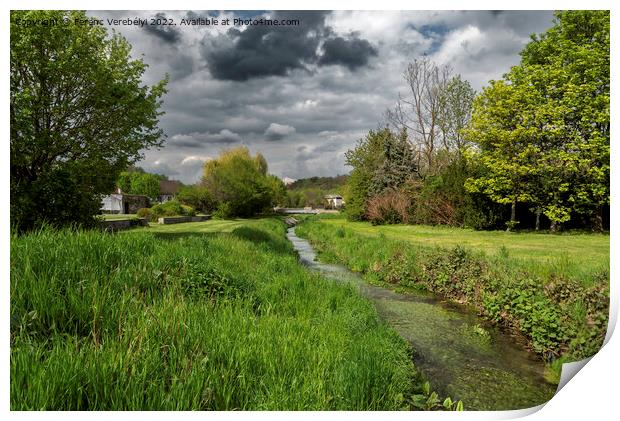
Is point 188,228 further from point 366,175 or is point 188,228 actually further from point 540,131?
point 366,175

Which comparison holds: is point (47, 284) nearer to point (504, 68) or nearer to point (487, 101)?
point (504, 68)

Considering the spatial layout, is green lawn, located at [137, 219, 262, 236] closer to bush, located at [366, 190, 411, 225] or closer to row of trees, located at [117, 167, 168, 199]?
row of trees, located at [117, 167, 168, 199]

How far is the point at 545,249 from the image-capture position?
5801 mm

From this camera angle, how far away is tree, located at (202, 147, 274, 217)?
1405 cm

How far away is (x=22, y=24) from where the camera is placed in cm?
382

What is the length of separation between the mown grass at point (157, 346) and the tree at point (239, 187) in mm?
8300

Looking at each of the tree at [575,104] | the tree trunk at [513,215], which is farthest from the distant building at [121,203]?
the tree trunk at [513,215]

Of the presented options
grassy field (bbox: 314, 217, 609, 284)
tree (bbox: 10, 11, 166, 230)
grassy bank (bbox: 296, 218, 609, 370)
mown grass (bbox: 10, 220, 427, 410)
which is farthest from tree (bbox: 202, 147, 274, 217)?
mown grass (bbox: 10, 220, 427, 410)

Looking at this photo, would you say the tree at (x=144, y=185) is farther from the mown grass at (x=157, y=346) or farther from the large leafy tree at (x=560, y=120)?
the large leafy tree at (x=560, y=120)

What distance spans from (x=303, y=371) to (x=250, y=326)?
810 mm

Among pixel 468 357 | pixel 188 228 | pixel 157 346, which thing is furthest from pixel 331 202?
pixel 157 346
